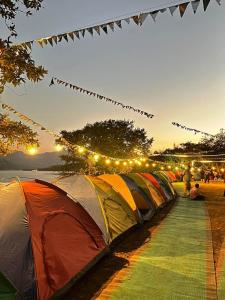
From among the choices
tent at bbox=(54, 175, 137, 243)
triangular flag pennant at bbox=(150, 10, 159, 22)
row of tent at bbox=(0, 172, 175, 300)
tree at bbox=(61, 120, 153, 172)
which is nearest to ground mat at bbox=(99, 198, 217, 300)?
row of tent at bbox=(0, 172, 175, 300)

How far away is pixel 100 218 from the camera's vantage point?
8.02 metres

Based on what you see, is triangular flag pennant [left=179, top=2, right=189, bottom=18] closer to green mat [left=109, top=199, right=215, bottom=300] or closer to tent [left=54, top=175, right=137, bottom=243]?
tent [left=54, top=175, right=137, bottom=243]

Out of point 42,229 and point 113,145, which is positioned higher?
point 113,145

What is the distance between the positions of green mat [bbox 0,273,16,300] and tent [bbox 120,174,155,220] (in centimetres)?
751

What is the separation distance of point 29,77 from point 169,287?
216 inches

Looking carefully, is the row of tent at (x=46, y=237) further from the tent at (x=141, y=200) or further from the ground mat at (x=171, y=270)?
the tent at (x=141, y=200)

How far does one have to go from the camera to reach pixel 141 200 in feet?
42.0

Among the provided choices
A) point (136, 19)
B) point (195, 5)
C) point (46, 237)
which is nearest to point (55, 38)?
point (136, 19)

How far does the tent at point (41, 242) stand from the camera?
5000mm

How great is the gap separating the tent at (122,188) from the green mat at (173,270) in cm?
104

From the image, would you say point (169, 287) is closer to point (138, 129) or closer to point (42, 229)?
point (42, 229)

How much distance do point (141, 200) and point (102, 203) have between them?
4.59m

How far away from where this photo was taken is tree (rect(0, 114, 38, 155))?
8.02 m

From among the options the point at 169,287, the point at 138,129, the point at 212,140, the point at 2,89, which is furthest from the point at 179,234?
the point at 212,140
